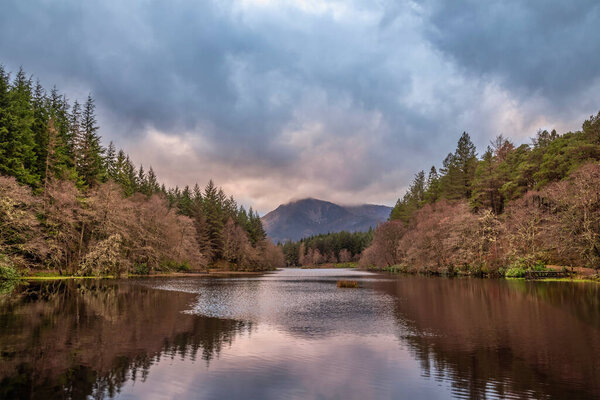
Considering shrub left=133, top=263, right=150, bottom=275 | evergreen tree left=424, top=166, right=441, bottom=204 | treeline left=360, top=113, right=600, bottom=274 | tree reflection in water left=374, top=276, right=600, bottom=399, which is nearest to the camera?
tree reflection in water left=374, top=276, right=600, bottom=399

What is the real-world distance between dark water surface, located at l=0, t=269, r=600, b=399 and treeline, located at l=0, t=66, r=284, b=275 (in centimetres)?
2242

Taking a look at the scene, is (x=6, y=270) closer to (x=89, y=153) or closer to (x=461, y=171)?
(x=89, y=153)

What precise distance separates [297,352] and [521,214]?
54.7 m

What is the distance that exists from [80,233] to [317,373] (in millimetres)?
55570

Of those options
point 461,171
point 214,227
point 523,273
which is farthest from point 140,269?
point 461,171

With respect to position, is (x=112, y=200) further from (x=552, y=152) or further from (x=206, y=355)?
(x=552, y=152)

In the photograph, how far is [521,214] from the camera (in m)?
57.3

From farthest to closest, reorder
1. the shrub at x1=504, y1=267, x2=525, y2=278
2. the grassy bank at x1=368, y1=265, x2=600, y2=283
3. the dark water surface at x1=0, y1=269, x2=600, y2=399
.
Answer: the shrub at x1=504, y1=267, x2=525, y2=278 < the grassy bank at x1=368, y1=265, x2=600, y2=283 < the dark water surface at x1=0, y1=269, x2=600, y2=399

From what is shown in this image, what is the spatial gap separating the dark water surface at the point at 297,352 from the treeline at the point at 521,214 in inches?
922

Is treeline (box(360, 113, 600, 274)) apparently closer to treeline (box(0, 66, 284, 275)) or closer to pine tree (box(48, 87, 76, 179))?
treeline (box(0, 66, 284, 275))

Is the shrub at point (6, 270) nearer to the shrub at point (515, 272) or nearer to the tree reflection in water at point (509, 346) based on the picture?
the tree reflection in water at point (509, 346)

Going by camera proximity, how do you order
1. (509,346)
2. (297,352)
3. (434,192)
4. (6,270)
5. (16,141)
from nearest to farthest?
(297,352) < (509,346) < (6,270) < (16,141) < (434,192)

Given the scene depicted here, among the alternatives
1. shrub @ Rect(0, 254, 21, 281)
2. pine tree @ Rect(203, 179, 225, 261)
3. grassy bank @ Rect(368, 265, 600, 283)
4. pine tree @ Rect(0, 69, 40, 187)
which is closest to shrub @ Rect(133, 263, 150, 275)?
pine tree @ Rect(0, 69, 40, 187)

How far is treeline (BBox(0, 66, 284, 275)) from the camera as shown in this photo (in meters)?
45.0
